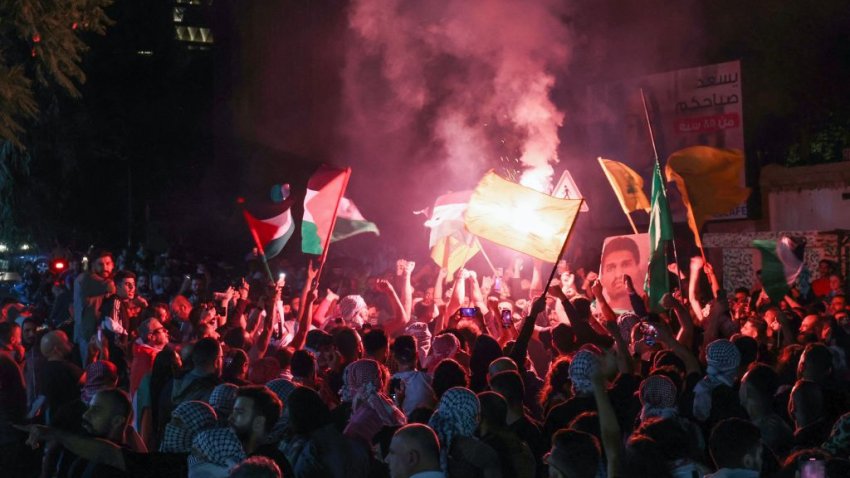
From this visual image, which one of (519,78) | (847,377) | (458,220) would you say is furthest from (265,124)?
(847,377)

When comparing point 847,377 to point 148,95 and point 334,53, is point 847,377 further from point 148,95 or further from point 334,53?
point 148,95

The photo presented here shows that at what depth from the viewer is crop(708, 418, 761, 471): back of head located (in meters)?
4.07

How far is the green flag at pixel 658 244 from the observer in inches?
360

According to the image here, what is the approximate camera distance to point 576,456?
12.8ft

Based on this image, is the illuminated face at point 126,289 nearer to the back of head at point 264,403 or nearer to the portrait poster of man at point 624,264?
the portrait poster of man at point 624,264

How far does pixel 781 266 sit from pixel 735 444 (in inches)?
261

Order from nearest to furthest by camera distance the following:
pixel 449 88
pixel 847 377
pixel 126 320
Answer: pixel 847 377 → pixel 126 320 → pixel 449 88

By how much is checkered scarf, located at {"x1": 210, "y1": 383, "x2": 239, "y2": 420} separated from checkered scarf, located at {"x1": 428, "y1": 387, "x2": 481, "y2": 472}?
1.23 metres

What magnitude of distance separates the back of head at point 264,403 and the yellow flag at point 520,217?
3925 mm

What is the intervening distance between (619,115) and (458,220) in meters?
13.8

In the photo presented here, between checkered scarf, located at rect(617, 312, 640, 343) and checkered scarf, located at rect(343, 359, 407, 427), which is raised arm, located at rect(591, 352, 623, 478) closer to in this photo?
checkered scarf, located at rect(343, 359, 407, 427)

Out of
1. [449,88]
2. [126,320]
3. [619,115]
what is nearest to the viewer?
[126,320]

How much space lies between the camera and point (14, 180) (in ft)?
65.9

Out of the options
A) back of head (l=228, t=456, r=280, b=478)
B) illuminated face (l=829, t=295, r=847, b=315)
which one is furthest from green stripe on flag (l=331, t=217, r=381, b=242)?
back of head (l=228, t=456, r=280, b=478)
